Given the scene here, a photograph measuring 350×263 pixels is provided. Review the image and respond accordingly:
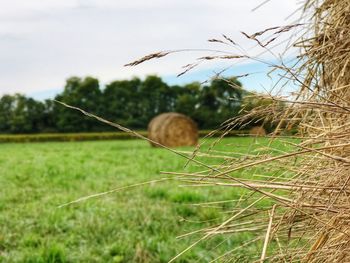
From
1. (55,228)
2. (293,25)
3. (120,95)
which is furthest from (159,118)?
(120,95)

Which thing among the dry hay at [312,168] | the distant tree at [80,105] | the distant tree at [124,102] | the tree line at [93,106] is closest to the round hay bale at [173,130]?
the dry hay at [312,168]

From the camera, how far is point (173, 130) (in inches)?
875

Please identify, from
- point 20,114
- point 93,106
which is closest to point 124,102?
point 93,106

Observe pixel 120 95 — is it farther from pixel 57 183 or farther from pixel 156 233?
pixel 156 233

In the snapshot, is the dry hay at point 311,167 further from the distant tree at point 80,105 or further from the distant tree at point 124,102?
the distant tree at point 80,105

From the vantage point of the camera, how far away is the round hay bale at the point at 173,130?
22.0 metres

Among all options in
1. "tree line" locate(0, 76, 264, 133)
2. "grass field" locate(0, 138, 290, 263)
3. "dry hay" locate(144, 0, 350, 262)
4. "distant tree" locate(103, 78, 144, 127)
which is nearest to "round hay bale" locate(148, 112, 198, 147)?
"grass field" locate(0, 138, 290, 263)

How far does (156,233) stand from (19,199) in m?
2.83

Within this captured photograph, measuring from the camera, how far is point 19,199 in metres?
6.95

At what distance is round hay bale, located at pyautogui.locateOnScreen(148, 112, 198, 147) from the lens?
2203 centimetres

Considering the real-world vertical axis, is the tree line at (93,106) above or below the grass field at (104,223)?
above

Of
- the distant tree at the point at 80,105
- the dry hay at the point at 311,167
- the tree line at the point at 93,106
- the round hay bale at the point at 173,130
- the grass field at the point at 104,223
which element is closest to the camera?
the dry hay at the point at 311,167

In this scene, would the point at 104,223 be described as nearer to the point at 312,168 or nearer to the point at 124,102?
the point at 312,168

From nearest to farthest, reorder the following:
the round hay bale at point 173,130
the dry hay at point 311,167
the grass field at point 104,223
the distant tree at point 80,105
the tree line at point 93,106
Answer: the dry hay at point 311,167
the grass field at point 104,223
the round hay bale at point 173,130
the tree line at point 93,106
the distant tree at point 80,105
